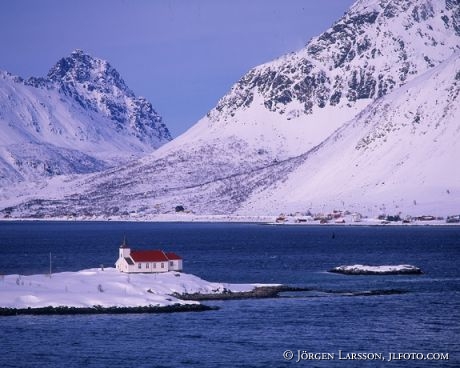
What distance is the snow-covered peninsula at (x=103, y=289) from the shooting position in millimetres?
91000

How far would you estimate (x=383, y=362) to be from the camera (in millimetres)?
68375

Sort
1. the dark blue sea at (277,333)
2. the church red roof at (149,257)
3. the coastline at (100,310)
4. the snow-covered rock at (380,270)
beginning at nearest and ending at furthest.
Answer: the dark blue sea at (277,333), the coastline at (100,310), the church red roof at (149,257), the snow-covered rock at (380,270)

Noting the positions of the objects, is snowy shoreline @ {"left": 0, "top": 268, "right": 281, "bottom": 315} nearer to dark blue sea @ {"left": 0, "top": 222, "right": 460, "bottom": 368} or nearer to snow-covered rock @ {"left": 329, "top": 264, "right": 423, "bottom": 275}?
dark blue sea @ {"left": 0, "top": 222, "right": 460, "bottom": 368}

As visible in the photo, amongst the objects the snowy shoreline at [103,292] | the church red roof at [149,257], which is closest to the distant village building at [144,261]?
the church red roof at [149,257]

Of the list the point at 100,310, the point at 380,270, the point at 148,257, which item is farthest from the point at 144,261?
the point at 380,270

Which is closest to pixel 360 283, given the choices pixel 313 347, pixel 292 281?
pixel 292 281

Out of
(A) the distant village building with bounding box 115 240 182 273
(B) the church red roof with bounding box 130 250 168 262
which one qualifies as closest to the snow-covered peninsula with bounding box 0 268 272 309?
(A) the distant village building with bounding box 115 240 182 273

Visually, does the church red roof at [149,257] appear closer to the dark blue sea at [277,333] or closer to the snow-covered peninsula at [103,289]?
the snow-covered peninsula at [103,289]

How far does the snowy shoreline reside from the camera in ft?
295

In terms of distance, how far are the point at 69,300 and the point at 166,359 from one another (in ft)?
77.2

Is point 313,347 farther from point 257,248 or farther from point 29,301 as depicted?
point 257,248

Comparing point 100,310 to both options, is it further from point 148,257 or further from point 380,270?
point 380,270

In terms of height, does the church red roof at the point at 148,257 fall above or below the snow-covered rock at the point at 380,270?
above

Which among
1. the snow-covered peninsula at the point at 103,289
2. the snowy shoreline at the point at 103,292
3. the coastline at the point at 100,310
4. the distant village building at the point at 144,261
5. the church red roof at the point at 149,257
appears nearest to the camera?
the coastline at the point at 100,310
